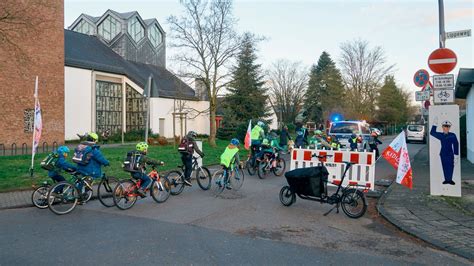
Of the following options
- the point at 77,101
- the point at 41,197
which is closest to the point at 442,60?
the point at 41,197

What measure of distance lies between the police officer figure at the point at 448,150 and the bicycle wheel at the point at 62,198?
800 centimetres

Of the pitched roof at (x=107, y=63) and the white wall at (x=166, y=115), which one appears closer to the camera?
the pitched roof at (x=107, y=63)

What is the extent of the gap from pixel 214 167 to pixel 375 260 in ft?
39.2

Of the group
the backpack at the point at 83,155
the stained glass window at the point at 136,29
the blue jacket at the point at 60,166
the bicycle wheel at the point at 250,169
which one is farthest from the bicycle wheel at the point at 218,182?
the stained glass window at the point at 136,29

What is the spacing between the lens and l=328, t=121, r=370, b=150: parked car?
65.5 ft

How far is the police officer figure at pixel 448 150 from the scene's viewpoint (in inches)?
370

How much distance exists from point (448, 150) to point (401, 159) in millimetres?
1013

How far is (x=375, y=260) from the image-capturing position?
537 centimetres

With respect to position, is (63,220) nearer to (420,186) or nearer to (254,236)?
(254,236)

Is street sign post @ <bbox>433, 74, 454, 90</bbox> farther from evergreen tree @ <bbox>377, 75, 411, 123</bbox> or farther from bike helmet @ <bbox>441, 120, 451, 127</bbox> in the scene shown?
evergreen tree @ <bbox>377, 75, 411, 123</bbox>

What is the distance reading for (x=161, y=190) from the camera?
9.40 m

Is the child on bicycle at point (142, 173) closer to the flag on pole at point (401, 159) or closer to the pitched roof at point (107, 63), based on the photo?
the flag on pole at point (401, 159)

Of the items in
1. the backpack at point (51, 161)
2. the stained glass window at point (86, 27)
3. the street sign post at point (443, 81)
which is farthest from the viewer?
the stained glass window at point (86, 27)

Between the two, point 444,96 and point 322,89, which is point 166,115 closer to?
point 322,89
